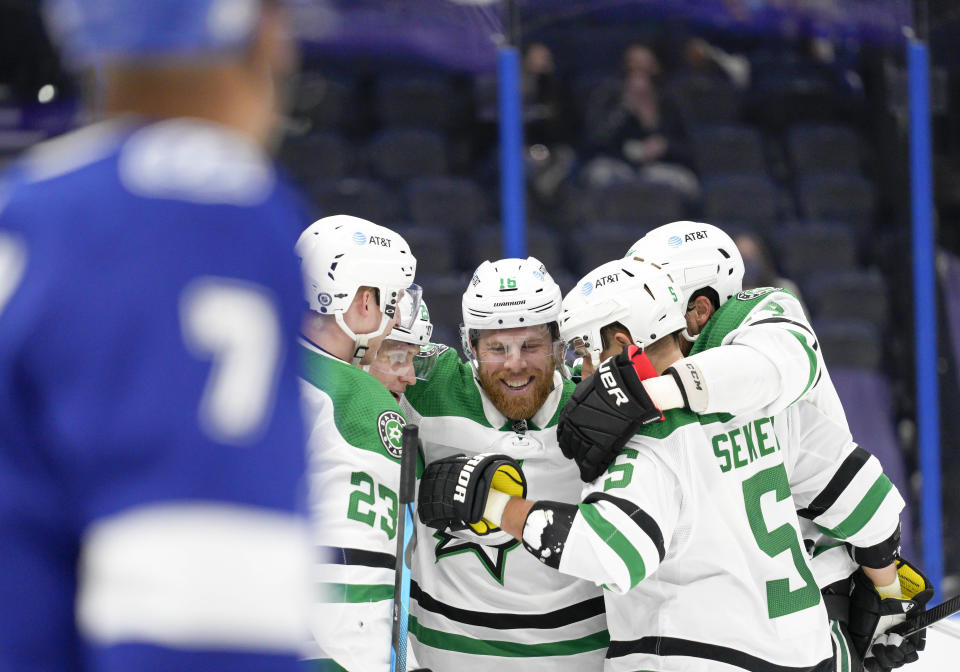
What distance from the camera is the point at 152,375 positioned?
1.72 feet

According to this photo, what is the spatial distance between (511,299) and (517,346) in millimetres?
100

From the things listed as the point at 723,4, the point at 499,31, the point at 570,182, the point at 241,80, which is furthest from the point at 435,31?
the point at 241,80

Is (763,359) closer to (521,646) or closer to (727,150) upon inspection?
(521,646)

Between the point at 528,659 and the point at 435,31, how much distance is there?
296 centimetres

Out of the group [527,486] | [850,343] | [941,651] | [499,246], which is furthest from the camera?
[850,343]

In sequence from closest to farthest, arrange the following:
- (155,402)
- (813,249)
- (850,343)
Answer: (155,402) → (850,343) → (813,249)

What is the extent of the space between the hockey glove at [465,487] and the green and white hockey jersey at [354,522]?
0.14 metres

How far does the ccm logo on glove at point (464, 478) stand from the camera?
2.02 metres

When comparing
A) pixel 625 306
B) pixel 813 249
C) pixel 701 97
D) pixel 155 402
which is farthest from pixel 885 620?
pixel 701 97

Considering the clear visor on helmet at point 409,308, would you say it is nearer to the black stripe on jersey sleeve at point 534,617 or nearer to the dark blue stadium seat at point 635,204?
the black stripe on jersey sleeve at point 534,617

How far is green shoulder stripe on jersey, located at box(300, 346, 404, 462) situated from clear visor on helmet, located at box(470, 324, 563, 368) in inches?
16.5

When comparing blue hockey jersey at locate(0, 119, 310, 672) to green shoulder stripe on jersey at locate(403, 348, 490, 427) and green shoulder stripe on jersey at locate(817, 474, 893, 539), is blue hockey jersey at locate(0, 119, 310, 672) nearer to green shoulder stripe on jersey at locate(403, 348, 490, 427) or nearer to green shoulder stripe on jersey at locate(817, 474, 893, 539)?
green shoulder stripe on jersey at locate(403, 348, 490, 427)

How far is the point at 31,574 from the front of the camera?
→ 0.57 meters

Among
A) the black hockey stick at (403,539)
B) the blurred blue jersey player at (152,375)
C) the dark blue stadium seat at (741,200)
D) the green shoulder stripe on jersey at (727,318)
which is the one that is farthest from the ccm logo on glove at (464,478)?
the dark blue stadium seat at (741,200)
